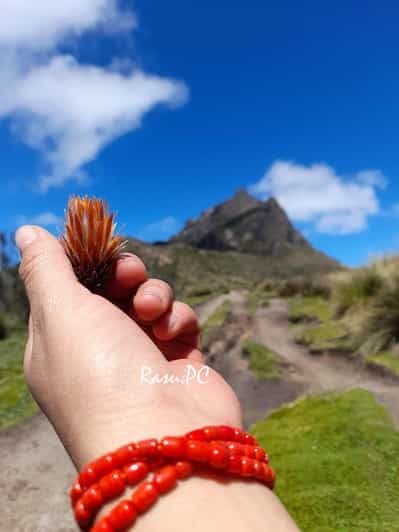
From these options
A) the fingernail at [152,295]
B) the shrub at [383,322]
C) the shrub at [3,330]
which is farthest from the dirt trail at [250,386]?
the shrub at [3,330]

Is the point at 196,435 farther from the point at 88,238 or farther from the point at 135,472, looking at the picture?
the point at 88,238

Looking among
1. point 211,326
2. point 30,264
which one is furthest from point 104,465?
point 211,326

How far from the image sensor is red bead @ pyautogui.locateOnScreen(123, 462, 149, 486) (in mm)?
1423

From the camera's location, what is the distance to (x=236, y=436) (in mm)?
1684

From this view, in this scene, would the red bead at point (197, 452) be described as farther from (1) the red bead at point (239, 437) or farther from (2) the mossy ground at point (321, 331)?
(2) the mossy ground at point (321, 331)

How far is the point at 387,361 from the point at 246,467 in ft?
31.0

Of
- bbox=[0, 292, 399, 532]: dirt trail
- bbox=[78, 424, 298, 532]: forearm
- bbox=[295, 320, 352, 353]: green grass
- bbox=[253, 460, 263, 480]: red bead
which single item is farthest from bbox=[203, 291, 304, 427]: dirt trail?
bbox=[78, 424, 298, 532]: forearm

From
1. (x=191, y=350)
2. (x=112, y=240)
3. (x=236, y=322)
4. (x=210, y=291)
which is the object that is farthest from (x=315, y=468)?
(x=210, y=291)

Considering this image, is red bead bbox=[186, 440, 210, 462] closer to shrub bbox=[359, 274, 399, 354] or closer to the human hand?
the human hand

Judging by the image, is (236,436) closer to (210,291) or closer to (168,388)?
(168,388)

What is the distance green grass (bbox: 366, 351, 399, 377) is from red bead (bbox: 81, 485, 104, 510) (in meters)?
8.73

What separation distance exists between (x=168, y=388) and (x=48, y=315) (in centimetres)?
70

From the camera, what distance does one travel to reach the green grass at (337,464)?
3.71 meters

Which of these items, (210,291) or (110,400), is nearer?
(110,400)
